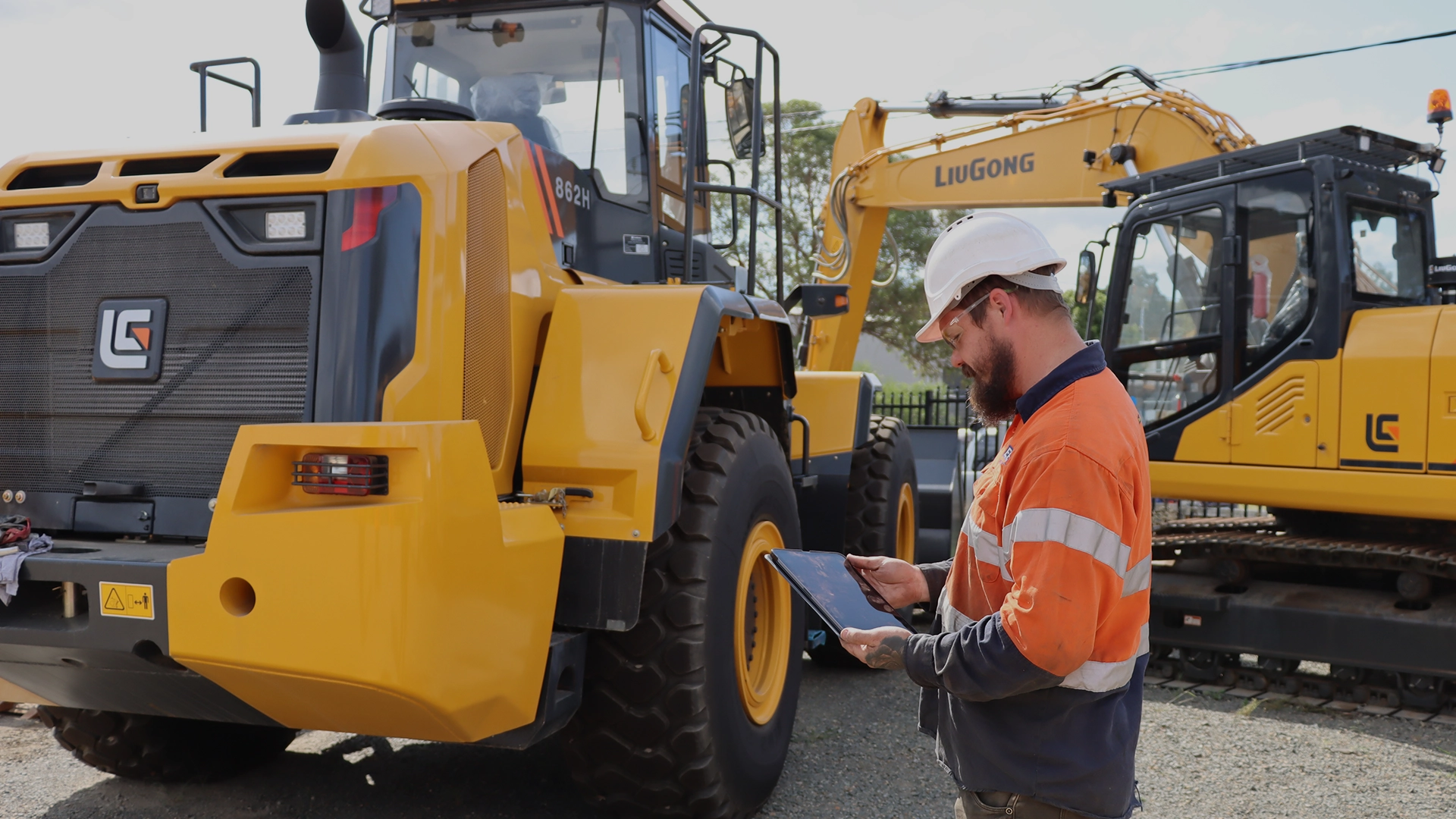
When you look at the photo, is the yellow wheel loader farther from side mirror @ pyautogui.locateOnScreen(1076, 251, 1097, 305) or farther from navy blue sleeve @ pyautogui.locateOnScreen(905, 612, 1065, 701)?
side mirror @ pyautogui.locateOnScreen(1076, 251, 1097, 305)

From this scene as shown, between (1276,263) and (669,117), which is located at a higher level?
(669,117)

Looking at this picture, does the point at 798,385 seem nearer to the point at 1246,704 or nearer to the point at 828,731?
the point at 828,731

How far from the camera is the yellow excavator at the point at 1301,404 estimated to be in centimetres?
608

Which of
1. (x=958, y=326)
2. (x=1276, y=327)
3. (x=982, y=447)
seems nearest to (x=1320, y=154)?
(x=1276, y=327)

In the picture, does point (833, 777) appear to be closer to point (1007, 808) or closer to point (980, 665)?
point (1007, 808)

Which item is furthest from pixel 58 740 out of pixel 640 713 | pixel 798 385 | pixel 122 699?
pixel 798 385

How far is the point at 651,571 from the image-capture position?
3.60m

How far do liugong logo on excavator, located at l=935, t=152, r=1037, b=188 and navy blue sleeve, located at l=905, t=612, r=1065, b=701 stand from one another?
7619mm

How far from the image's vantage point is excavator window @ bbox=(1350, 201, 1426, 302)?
21.4 ft

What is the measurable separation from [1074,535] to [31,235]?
3148 millimetres

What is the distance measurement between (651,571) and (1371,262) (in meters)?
5.15

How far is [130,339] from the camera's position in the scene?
3316mm

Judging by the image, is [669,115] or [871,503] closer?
[669,115]

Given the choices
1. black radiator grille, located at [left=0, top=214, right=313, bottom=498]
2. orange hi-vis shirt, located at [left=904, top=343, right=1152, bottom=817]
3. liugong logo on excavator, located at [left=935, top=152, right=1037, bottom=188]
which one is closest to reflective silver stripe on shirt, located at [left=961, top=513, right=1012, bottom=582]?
orange hi-vis shirt, located at [left=904, top=343, right=1152, bottom=817]
